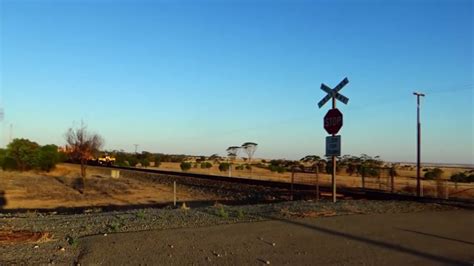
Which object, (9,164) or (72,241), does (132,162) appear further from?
(72,241)

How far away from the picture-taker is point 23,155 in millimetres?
77938

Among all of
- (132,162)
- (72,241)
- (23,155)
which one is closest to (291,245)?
(72,241)

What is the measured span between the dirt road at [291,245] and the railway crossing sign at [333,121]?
20.4 ft

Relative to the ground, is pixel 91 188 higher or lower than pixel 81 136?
lower

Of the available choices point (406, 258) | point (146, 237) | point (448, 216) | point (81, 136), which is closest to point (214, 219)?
point (146, 237)

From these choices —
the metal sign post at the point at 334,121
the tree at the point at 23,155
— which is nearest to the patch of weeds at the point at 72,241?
the metal sign post at the point at 334,121

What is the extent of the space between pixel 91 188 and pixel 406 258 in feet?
121

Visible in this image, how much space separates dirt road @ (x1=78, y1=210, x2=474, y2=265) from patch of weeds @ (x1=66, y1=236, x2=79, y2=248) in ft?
0.42

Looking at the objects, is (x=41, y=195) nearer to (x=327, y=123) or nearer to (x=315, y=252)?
(x=327, y=123)

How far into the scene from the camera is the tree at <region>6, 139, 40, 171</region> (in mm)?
78062

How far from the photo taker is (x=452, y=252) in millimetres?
10695

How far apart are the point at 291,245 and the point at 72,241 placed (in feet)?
13.4

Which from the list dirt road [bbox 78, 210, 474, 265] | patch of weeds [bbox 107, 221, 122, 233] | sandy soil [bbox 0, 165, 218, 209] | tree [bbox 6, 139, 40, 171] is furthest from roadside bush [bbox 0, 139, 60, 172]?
dirt road [bbox 78, 210, 474, 265]

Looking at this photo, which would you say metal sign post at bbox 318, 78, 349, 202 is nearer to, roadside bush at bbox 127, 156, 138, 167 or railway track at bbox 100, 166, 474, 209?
railway track at bbox 100, 166, 474, 209
